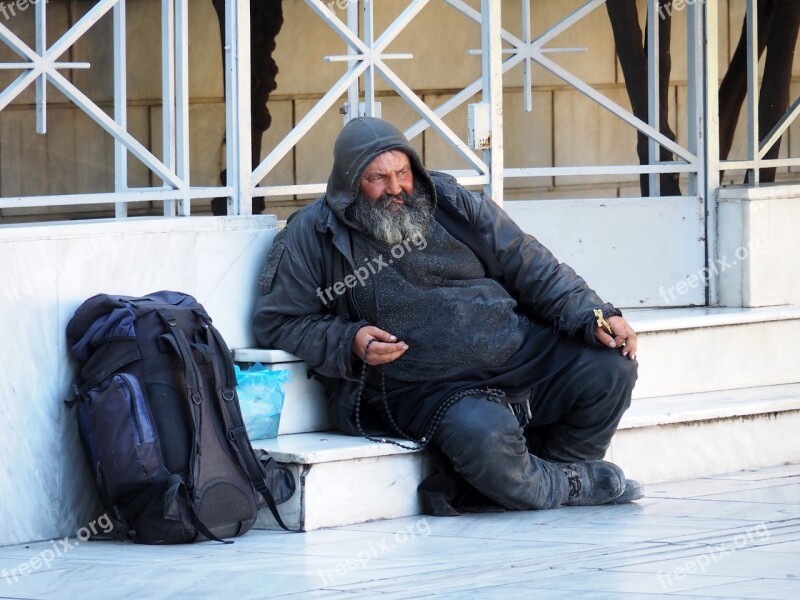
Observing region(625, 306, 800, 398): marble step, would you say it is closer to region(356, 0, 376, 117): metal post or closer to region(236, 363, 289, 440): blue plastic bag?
→ region(356, 0, 376, 117): metal post

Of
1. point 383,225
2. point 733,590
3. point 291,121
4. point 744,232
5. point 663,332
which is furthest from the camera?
point 291,121

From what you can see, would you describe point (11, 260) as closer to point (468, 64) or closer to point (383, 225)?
point (383, 225)

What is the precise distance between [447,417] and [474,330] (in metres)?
0.33

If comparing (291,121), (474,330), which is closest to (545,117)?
(291,121)

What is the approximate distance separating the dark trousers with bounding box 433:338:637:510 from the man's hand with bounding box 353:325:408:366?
25 centimetres

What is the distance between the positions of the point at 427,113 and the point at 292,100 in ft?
12.6

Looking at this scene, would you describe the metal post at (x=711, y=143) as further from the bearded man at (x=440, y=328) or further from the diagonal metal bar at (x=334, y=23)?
the diagonal metal bar at (x=334, y=23)

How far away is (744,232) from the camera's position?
6766 millimetres

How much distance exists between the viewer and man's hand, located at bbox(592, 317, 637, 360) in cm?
509

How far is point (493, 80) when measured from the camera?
588 centimetres

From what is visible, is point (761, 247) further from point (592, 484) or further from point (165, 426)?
point (165, 426)

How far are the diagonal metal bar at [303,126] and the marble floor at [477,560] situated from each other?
4.29 feet

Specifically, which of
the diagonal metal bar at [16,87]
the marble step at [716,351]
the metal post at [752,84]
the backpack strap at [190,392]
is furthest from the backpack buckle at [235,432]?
the metal post at [752,84]

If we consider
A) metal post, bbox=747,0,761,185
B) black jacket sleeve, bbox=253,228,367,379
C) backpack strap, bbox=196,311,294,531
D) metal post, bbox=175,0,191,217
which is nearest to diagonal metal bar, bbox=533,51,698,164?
metal post, bbox=747,0,761,185
